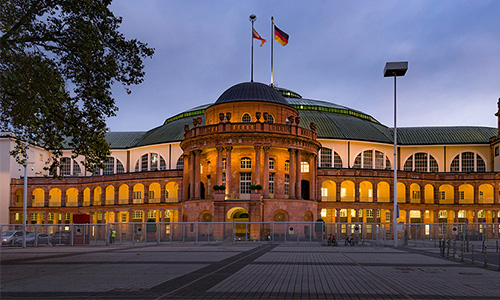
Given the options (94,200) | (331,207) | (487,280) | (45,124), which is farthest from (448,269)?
(94,200)

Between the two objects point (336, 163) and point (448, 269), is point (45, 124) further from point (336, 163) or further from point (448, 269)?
point (336, 163)

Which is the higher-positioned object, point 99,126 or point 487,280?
point 99,126

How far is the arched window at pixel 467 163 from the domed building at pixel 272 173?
175 millimetres

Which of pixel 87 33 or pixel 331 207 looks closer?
pixel 87 33

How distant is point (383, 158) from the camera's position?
9662cm

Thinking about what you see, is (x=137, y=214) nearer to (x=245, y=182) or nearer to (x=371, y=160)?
(x=245, y=182)

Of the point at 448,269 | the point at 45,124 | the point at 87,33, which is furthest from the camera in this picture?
the point at 45,124

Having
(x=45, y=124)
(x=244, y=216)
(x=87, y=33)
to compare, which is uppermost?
(x=87, y=33)

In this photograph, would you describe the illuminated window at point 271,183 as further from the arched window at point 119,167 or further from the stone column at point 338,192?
the arched window at point 119,167

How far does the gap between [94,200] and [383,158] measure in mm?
49697

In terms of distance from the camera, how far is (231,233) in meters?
54.4

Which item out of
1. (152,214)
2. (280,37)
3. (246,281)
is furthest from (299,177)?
(246,281)

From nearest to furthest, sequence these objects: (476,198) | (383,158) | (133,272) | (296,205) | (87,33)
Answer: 1. (133,272)
2. (87,33)
3. (296,205)
4. (476,198)
5. (383,158)

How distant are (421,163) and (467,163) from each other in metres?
7.78
